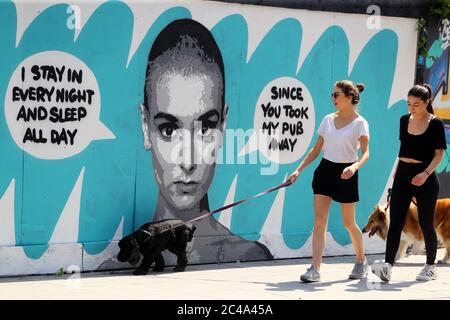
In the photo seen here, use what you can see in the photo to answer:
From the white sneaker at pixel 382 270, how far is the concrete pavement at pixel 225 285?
0.29 feet

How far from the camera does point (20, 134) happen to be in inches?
379

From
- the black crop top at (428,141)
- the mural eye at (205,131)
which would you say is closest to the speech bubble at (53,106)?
the mural eye at (205,131)

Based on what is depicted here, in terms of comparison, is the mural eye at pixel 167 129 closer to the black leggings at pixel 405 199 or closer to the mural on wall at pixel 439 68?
the black leggings at pixel 405 199

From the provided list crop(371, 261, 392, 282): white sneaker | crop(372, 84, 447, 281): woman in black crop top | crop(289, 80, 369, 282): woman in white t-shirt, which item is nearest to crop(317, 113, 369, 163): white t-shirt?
crop(289, 80, 369, 282): woman in white t-shirt

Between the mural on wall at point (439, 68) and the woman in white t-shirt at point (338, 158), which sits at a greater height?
the mural on wall at point (439, 68)

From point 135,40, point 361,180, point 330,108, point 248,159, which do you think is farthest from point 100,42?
point 361,180

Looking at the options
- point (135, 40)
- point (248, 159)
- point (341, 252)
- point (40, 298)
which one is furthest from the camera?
point (341, 252)

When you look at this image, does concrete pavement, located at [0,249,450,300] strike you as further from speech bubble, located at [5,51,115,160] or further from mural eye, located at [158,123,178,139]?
mural eye, located at [158,123,178,139]

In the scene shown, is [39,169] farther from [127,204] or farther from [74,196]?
[127,204]

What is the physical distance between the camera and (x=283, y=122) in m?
11.6

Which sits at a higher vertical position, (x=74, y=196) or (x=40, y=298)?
(x=74, y=196)

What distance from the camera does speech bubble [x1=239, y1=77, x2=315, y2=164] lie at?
1142 cm

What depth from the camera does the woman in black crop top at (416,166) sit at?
9836mm

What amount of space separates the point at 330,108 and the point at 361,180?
103 centimetres
